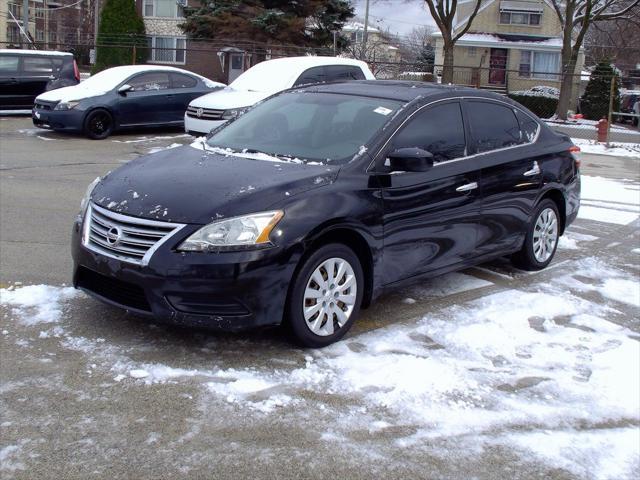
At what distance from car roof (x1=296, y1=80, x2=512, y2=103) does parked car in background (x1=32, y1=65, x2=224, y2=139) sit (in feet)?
31.7

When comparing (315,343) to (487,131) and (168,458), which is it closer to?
(168,458)

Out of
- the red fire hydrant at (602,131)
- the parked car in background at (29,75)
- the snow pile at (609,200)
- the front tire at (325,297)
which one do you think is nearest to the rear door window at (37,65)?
the parked car in background at (29,75)

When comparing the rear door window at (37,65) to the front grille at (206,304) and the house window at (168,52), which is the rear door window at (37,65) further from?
the house window at (168,52)

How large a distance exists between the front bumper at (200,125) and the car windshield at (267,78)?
3.70 ft

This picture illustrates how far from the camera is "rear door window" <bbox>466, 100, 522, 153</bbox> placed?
239 inches

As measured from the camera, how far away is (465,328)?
5262 mm

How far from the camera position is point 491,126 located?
629 centimetres

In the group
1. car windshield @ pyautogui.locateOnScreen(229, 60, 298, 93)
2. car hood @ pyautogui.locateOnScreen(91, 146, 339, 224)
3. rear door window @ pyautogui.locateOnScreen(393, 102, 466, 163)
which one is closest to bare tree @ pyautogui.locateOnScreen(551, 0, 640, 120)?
car windshield @ pyautogui.locateOnScreen(229, 60, 298, 93)

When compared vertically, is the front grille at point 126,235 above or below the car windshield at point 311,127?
below

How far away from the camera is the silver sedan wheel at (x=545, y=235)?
6.84 metres

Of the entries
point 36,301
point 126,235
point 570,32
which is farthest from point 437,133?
point 570,32

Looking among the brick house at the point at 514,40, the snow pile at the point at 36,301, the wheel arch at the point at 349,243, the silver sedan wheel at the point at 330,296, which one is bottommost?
the snow pile at the point at 36,301

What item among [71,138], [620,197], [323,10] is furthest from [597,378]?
[323,10]

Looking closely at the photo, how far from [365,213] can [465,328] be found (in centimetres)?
116
